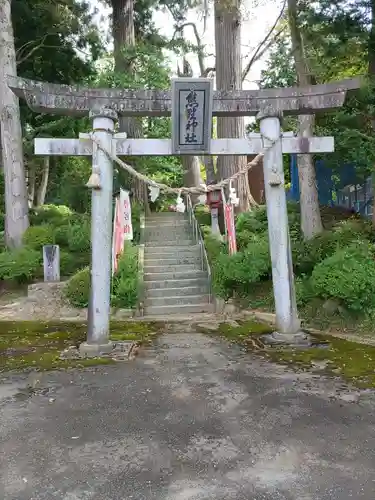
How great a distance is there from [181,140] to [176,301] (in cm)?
458

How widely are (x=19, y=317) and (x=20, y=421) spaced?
595cm

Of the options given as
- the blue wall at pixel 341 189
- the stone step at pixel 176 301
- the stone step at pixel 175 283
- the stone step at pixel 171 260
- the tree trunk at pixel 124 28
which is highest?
the tree trunk at pixel 124 28

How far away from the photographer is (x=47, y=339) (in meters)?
7.60

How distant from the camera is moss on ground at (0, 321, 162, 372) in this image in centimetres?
611

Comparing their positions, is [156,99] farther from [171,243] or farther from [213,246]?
[171,243]

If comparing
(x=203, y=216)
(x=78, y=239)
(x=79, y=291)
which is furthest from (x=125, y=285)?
(x=203, y=216)

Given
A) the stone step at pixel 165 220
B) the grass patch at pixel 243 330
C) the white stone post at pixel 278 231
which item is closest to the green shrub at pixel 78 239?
the stone step at pixel 165 220

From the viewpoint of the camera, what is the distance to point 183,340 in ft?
24.5

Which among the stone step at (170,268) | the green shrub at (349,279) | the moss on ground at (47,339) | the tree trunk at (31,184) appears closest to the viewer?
the moss on ground at (47,339)

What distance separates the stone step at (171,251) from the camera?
40.7ft

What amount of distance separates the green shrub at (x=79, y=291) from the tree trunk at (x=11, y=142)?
128 inches

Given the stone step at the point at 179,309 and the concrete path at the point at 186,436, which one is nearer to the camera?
the concrete path at the point at 186,436

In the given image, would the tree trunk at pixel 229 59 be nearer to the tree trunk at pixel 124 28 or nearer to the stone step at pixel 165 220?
the stone step at pixel 165 220

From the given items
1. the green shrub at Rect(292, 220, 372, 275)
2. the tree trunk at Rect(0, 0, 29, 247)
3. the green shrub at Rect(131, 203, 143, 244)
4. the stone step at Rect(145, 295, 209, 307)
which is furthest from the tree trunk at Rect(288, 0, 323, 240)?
the tree trunk at Rect(0, 0, 29, 247)
